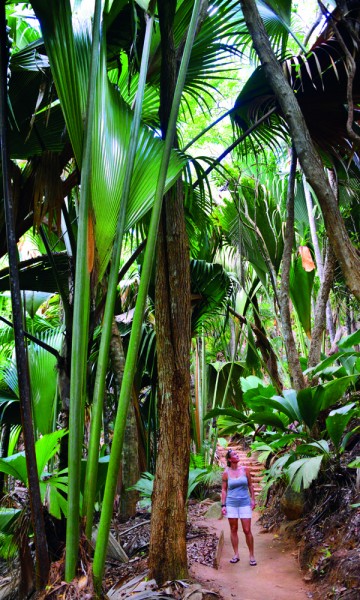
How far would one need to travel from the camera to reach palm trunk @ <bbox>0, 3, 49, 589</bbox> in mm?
1926

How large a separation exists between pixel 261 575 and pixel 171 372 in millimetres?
2335

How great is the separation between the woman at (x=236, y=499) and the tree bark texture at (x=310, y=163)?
10.1 feet

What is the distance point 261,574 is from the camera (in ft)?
13.5

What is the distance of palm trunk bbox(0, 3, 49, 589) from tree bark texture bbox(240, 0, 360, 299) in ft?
4.57

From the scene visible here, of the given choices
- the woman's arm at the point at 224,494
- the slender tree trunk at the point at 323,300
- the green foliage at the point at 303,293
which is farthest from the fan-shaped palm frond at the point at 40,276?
the green foliage at the point at 303,293

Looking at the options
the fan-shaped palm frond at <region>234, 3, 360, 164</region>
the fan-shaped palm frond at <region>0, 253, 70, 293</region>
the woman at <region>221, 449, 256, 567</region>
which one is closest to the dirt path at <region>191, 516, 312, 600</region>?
the woman at <region>221, 449, 256, 567</region>

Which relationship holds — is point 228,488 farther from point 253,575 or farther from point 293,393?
point 293,393

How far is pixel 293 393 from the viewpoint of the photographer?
14.4 feet

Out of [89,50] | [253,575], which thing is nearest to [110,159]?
[89,50]

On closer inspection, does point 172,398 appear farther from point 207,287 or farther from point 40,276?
point 207,287

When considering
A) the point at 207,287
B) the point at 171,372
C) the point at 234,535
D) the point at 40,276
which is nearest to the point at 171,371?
the point at 171,372

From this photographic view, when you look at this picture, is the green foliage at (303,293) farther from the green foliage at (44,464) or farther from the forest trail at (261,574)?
the green foliage at (44,464)

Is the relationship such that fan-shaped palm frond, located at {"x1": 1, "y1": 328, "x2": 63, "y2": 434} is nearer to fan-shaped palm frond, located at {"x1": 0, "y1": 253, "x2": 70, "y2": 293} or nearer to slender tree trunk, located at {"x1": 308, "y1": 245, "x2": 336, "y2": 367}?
fan-shaped palm frond, located at {"x1": 0, "y1": 253, "x2": 70, "y2": 293}

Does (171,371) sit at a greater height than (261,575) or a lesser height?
greater
